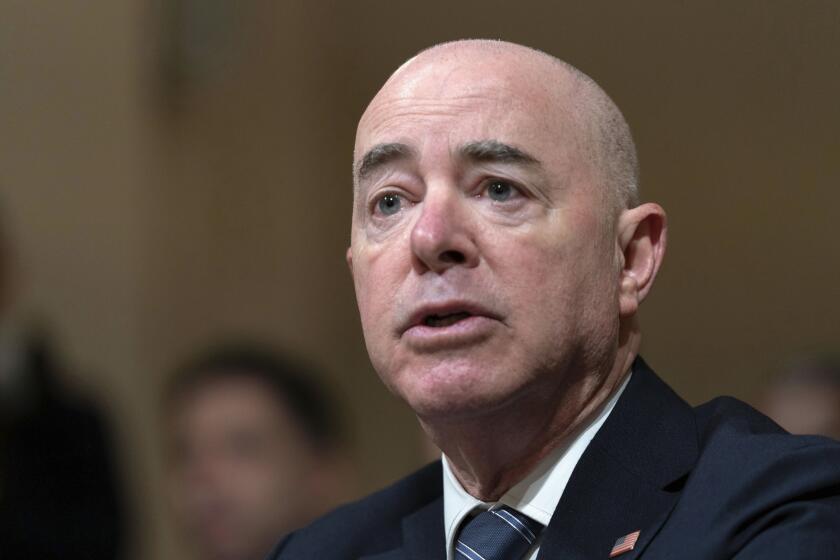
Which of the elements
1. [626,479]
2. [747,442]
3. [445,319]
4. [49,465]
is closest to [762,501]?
[747,442]

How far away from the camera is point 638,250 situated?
3104 mm

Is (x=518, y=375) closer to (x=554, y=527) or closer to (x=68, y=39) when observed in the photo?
(x=554, y=527)

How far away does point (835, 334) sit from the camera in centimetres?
707

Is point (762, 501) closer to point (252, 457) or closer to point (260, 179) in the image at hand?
point (252, 457)

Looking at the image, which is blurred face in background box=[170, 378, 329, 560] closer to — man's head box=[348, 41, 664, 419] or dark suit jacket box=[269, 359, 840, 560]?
dark suit jacket box=[269, 359, 840, 560]

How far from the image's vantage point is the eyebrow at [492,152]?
2.89 meters

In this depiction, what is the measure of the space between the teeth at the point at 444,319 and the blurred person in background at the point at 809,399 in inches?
98.3

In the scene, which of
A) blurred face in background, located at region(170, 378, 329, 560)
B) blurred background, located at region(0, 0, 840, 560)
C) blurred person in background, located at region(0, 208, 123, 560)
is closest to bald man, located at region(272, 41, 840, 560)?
blurred face in background, located at region(170, 378, 329, 560)

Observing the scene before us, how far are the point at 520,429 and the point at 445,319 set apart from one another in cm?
26

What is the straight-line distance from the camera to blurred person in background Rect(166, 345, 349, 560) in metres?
5.15

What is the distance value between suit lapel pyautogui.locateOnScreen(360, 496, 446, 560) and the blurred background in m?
3.94

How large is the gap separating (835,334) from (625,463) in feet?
14.6

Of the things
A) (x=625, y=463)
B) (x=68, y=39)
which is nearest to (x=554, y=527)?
(x=625, y=463)

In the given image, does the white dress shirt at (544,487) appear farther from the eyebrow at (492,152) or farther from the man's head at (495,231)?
the eyebrow at (492,152)
